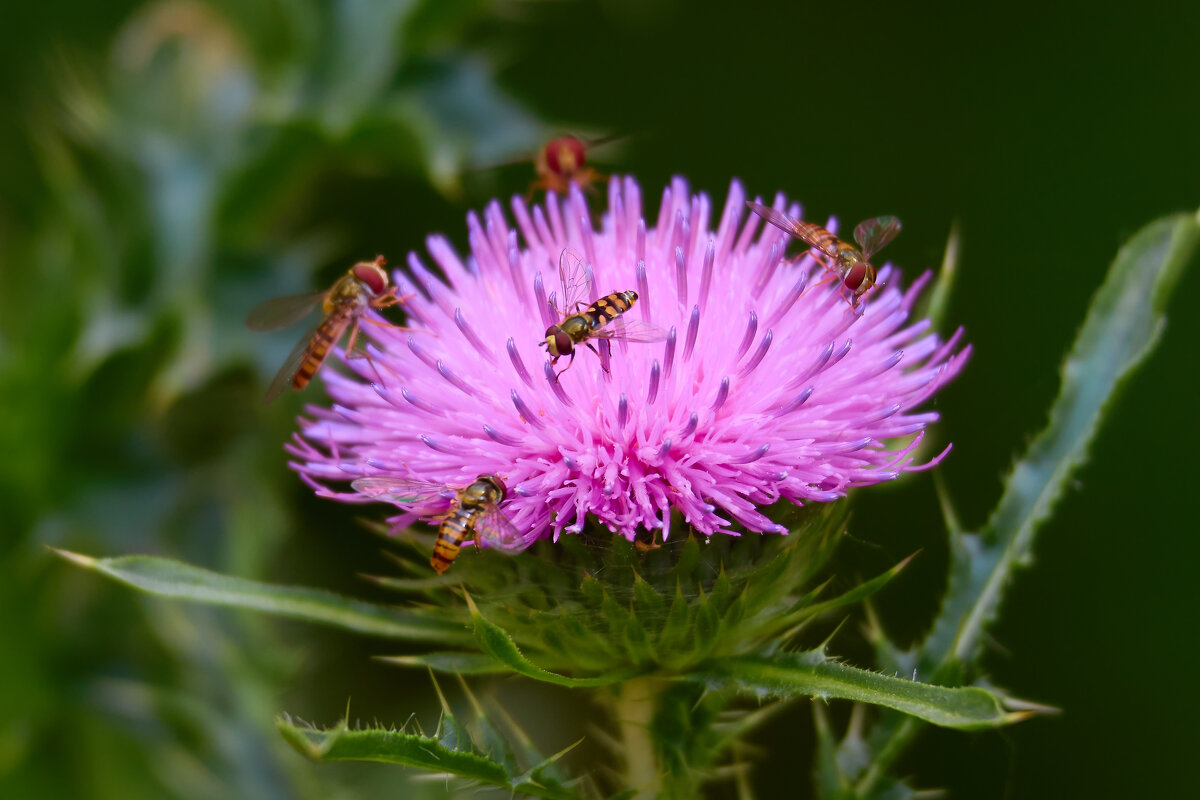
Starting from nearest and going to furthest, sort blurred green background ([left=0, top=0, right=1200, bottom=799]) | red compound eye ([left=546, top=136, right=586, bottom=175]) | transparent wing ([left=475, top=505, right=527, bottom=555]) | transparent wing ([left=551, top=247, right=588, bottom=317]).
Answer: transparent wing ([left=475, top=505, right=527, bottom=555]) → transparent wing ([left=551, top=247, right=588, bottom=317]) → red compound eye ([left=546, top=136, right=586, bottom=175]) → blurred green background ([left=0, top=0, right=1200, bottom=799])

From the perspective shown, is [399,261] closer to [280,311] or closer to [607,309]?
[280,311]

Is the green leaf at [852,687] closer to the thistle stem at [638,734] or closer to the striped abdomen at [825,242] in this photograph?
the thistle stem at [638,734]

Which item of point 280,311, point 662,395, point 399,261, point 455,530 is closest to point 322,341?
point 280,311

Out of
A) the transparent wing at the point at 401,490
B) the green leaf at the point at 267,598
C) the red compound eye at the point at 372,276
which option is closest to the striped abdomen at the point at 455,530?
the transparent wing at the point at 401,490

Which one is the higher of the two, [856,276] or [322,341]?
[856,276]

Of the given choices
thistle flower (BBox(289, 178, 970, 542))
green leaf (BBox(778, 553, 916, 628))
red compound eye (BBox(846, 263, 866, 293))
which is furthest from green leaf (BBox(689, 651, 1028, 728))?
red compound eye (BBox(846, 263, 866, 293))

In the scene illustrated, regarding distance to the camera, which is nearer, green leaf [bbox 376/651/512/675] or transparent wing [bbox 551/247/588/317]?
green leaf [bbox 376/651/512/675]

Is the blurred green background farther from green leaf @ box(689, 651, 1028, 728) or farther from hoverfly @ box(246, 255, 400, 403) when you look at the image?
hoverfly @ box(246, 255, 400, 403)
